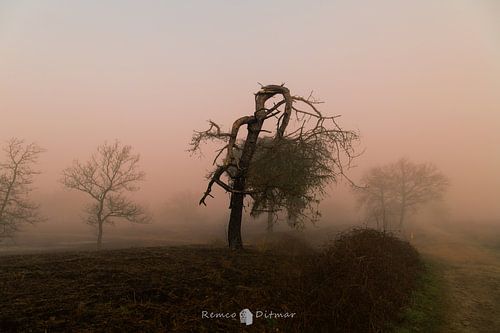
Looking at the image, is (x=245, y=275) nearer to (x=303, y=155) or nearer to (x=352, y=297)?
(x=352, y=297)

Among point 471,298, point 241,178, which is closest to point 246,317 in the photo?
point 241,178

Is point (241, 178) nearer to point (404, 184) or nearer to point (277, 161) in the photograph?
point (277, 161)

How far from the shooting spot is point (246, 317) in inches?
265

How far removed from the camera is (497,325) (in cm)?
926

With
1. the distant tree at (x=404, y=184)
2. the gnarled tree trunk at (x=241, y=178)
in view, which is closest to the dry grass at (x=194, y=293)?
the gnarled tree trunk at (x=241, y=178)

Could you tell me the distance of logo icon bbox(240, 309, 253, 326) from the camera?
6.61 meters

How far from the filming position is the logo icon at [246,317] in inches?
260

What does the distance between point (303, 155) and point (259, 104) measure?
3.14 metres

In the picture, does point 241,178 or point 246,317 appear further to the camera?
point 241,178

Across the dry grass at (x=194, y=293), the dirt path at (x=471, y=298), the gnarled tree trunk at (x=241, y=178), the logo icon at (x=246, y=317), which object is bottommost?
the dirt path at (x=471, y=298)

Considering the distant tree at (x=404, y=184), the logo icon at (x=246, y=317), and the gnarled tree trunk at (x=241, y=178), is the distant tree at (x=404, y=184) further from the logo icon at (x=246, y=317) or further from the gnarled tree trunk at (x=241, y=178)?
the logo icon at (x=246, y=317)

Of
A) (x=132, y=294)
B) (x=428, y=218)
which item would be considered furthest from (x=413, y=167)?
(x=132, y=294)

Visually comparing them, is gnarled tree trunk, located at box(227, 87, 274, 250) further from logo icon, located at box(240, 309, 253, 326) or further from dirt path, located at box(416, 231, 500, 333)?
dirt path, located at box(416, 231, 500, 333)

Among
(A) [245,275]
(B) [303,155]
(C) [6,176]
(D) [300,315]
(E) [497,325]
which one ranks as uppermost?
(C) [6,176]
